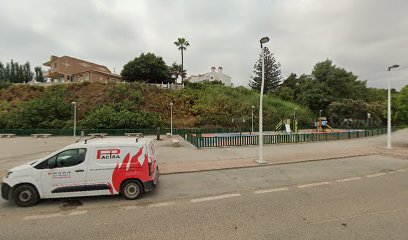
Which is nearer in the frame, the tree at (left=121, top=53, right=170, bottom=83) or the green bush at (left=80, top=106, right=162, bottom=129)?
the green bush at (left=80, top=106, right=162, bottom=129)

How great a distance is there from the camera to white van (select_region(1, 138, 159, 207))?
597cm

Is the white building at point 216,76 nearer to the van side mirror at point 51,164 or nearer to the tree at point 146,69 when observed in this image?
the tree at point 146,69

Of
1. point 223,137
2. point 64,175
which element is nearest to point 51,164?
point 64,175

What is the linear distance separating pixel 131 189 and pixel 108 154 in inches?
51.8

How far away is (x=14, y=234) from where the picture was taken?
14.7ft

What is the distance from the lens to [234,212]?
544 cm

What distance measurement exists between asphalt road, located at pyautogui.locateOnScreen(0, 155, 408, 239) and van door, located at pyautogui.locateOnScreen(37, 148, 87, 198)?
0.38 meters

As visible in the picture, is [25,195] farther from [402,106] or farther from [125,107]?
[125,107]

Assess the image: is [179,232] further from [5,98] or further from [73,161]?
[5,98]

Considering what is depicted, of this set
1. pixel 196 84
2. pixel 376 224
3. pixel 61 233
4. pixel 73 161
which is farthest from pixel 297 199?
pixel 196 84

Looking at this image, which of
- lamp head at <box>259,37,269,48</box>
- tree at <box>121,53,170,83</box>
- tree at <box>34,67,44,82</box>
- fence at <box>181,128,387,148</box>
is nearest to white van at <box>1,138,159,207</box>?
lamp head at <box>259,37,269,48</box>

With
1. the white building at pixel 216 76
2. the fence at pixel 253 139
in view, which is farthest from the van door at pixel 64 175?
the white building at pixel 216 76

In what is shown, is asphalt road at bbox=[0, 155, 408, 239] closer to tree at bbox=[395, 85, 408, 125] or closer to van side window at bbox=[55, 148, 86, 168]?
van side window at bbox=[55, 148, 86, 168]

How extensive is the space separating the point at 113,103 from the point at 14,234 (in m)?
34.5
